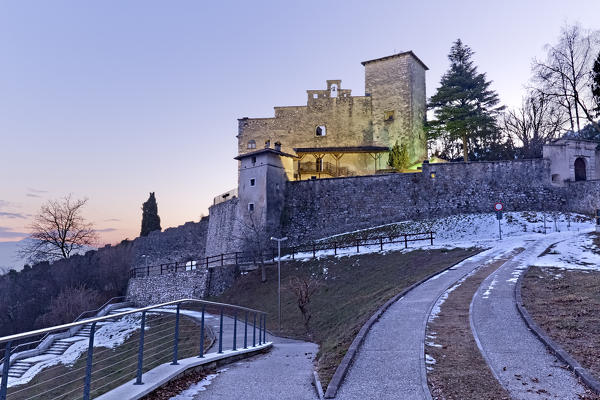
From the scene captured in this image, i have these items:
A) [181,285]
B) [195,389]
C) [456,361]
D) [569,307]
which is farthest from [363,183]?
[195,389]

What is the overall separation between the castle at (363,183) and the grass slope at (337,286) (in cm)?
538

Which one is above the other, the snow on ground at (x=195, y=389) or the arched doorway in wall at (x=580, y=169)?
the arched doorway in wall at (x=580, y=169)

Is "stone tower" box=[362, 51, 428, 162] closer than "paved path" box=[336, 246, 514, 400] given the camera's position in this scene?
No

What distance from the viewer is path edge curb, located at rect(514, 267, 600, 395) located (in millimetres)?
6088

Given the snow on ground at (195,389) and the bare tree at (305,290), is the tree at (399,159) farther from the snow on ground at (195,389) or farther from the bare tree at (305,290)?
the snow on ground at (195,389)

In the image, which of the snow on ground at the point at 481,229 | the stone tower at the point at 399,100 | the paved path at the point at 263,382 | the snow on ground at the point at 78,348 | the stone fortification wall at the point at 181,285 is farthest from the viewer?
the stone tower at the point at 399,100

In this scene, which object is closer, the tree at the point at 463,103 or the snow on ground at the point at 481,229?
the snow on ground at the point at 481,229

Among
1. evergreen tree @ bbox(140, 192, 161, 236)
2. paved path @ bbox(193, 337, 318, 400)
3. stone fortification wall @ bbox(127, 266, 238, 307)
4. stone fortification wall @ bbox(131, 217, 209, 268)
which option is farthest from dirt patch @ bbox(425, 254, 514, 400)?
evergreen tree @ bbox(140, 192, 161, 236)

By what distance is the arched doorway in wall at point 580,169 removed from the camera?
34.8m

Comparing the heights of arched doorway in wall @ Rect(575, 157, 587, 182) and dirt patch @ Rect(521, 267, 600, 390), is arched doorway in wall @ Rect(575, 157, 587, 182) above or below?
above

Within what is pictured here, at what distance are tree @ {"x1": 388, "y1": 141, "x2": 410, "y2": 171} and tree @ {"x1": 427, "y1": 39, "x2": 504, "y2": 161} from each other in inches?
212

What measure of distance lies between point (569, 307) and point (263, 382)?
8725mm

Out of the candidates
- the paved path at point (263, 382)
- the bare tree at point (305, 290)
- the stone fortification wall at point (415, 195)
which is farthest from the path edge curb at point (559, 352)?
the stone fortification wall at point (415, 195)

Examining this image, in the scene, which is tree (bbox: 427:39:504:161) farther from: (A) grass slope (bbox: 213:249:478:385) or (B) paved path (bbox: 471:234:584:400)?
(B) paved path (bbox: 471:234:584:400)
